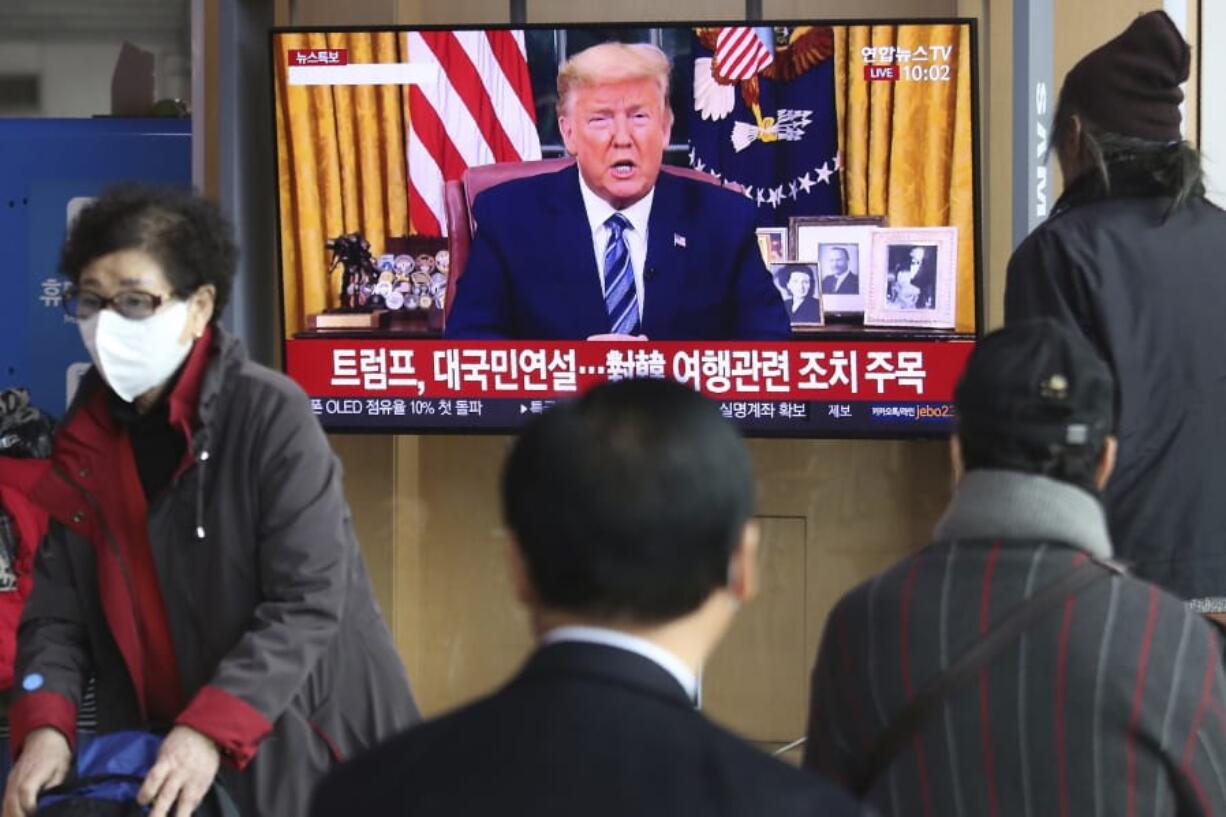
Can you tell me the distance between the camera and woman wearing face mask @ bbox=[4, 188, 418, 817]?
260 centimetres

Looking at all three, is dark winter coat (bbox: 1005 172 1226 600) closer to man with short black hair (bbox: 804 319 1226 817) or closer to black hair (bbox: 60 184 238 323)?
man with short black hair (bbox: 804 319 1226 817)

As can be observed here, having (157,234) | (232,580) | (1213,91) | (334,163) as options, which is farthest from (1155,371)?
(334,163)

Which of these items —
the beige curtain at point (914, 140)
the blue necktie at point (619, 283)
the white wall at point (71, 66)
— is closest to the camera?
the beige curtain at point (914, 140)

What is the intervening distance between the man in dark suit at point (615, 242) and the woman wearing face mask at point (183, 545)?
226 cm

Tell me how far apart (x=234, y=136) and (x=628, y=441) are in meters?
4.03

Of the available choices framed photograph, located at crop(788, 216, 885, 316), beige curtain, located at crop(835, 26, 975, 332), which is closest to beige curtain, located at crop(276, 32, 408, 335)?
framed photograph, located at crop(788, 216, 885, 316)

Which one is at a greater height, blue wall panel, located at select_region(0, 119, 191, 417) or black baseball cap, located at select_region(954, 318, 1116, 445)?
blue wall panel, located at select_region(0, 119, 191, 417)

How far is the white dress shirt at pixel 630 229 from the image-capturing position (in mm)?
4957

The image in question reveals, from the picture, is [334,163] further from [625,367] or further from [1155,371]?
[1155,371]

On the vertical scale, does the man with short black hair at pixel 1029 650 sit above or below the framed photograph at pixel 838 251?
below

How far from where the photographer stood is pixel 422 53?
5031mm

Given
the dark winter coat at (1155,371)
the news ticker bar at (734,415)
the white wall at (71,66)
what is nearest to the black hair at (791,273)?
the news ticker bar at (734,415)

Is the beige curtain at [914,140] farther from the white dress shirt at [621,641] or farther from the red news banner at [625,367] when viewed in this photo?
the white dress shirt at [621,641]

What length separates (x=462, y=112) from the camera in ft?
16.4
